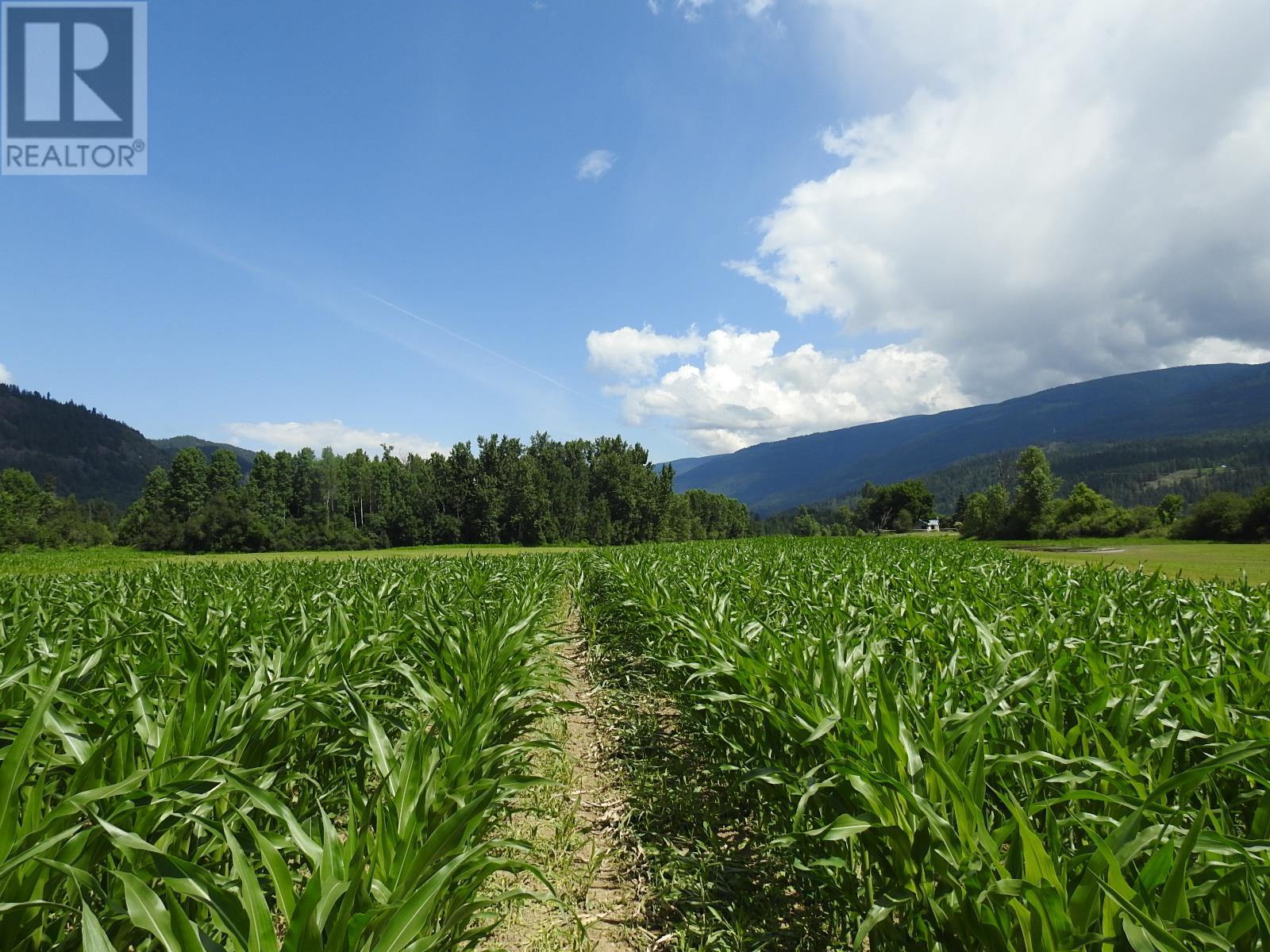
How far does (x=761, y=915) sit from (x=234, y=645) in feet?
12.2

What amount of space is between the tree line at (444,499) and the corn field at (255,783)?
64865 millimetres

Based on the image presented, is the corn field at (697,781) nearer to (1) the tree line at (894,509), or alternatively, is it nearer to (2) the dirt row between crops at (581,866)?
(2) the dirt row between crops at (581,866)

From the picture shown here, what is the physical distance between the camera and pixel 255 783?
2.28 m

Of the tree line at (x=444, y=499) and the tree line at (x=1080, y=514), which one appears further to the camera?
the tree line at (x=444, y=499)

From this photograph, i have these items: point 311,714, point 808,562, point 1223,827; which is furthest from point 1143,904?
point 808,562

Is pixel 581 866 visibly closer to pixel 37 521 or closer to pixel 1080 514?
pixel 1080 514

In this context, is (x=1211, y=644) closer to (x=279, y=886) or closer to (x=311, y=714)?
(x=279, y=886)

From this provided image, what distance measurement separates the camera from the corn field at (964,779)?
1.53 m

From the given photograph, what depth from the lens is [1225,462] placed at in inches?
7190

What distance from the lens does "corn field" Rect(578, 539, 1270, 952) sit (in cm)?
153

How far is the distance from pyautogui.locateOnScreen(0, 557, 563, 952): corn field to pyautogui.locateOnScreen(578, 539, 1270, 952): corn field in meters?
1.20

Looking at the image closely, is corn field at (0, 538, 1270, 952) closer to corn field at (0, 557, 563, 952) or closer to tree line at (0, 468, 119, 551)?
Result: corn field at (0, 557, 563, 952)

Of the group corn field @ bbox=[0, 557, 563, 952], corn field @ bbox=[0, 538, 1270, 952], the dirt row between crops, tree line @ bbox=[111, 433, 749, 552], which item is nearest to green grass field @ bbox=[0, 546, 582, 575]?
corn field @ bbox=[0, 557, 563, 952]

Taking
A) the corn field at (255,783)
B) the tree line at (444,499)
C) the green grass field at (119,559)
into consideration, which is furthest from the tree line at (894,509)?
the corn field at (255,783)
